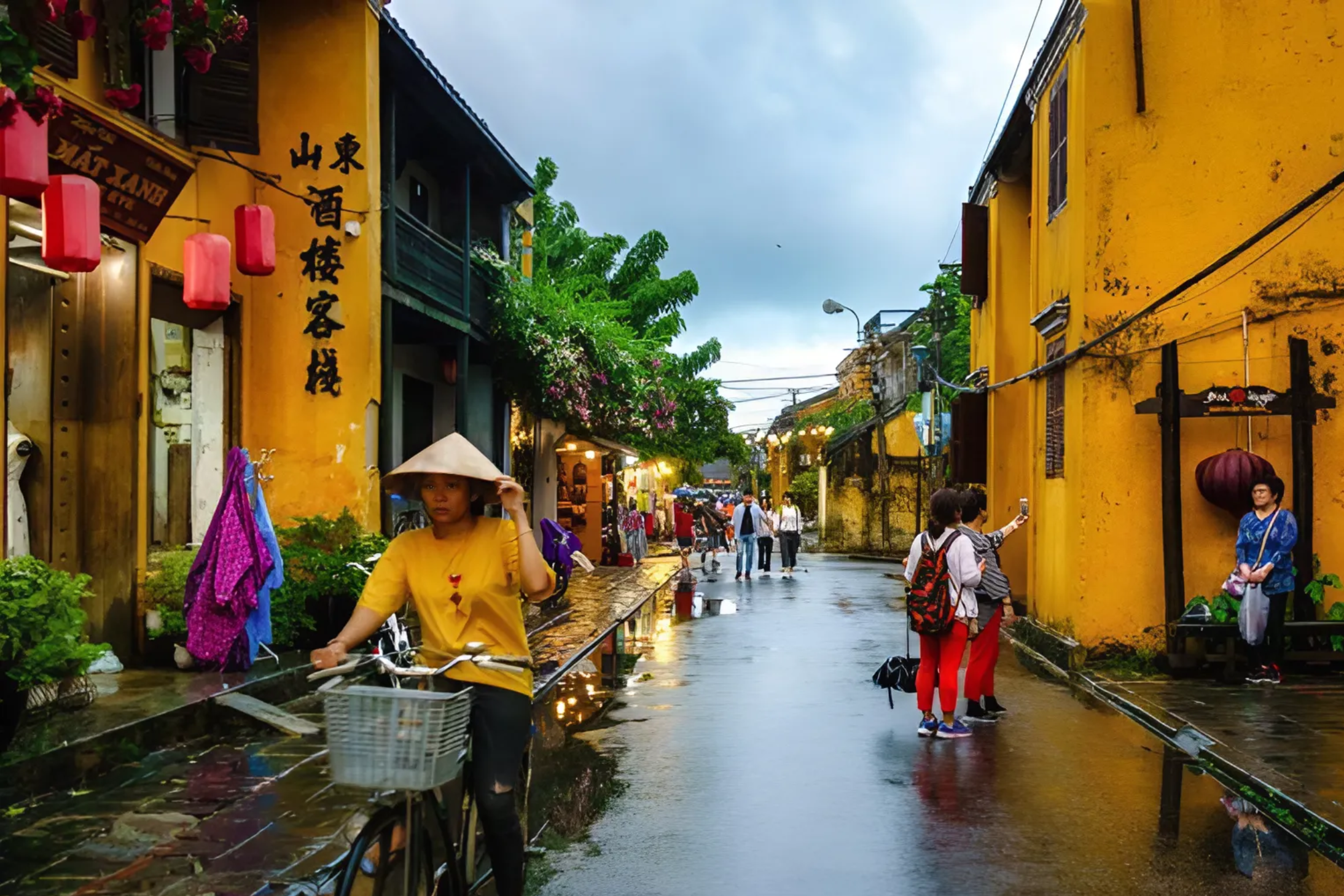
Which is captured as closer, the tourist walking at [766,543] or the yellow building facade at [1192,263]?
the yellow building facade at [1192,263]

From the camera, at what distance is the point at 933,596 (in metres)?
9.18

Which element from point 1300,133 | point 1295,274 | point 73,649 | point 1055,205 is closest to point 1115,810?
point 73,649

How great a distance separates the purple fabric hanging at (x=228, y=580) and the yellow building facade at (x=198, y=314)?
1103mm

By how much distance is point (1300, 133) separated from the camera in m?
12.9

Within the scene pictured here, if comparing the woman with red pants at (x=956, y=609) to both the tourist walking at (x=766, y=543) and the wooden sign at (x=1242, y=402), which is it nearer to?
the wooden sign at (x=1242, y=402)

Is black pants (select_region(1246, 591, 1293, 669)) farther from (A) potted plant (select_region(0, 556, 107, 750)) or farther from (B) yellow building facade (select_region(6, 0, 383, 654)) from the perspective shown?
(A) potted plant (select_region(0, 556, 107, 750))

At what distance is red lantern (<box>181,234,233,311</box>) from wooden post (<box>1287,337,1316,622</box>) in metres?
9.80

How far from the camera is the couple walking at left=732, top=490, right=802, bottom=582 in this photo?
28469 mm

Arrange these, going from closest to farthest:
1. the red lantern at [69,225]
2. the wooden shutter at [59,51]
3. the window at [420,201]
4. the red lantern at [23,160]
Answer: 1. the red lantern at [23,160]
2. the red lantern at [69,225]
3. the wooden shutter at [59,51]
4. the window at [420,201]

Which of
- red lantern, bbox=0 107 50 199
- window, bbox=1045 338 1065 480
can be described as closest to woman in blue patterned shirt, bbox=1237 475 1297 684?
window, bbox=1045 338 1065 480

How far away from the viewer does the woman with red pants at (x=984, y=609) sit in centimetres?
987

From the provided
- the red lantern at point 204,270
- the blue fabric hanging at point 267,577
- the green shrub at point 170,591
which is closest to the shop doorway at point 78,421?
the green shrub at point 170,591

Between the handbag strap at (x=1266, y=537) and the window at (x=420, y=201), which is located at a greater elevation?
the window at (x=420, y=201)

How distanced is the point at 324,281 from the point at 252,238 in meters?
2.15
